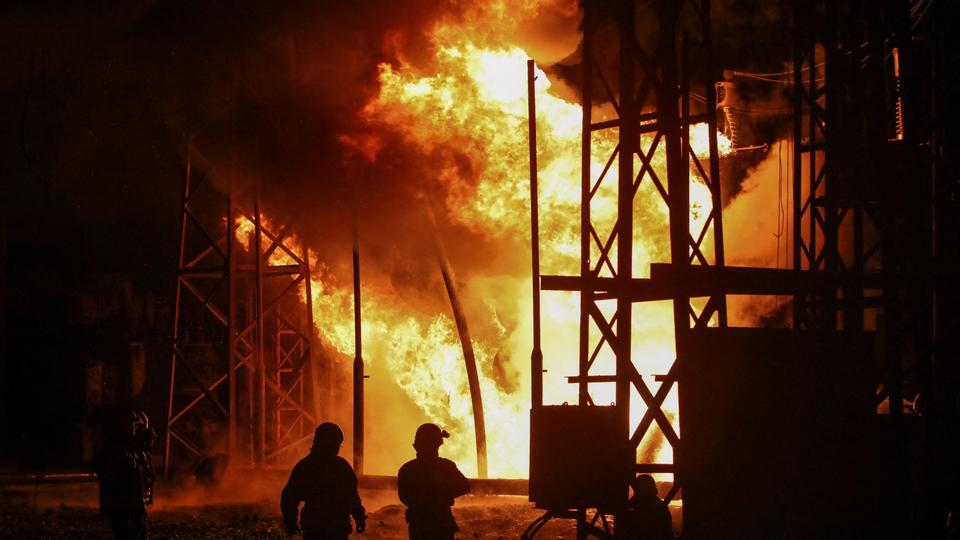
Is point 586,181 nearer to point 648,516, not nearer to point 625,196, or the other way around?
point 625,196

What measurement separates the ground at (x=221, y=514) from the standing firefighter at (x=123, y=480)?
3833 millimetres

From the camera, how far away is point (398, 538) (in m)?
14.4

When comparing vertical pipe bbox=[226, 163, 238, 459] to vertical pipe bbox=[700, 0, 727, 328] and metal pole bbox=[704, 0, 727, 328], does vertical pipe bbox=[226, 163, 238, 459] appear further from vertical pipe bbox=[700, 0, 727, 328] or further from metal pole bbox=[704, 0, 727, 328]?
vertical pipe bbox=[700, 0, 727, 328]

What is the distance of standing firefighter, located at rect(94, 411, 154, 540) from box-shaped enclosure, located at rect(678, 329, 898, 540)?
19.2ft

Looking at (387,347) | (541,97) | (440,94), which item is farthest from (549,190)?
(387,347)

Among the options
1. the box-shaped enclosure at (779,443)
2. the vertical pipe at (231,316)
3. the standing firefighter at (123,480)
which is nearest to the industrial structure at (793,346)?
the box-shaped enclosure at (779,443)

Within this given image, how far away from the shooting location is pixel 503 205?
21000 mm

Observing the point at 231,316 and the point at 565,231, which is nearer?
the point at 231,316

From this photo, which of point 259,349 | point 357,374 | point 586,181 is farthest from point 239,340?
point 586,181

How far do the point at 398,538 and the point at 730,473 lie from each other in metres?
6.04

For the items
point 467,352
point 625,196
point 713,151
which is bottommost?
point 467,352

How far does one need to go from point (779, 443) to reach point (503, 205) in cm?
1164

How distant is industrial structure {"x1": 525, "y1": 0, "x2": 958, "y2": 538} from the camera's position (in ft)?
33.0

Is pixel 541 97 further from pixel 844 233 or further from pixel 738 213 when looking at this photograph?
pixel 844 233
